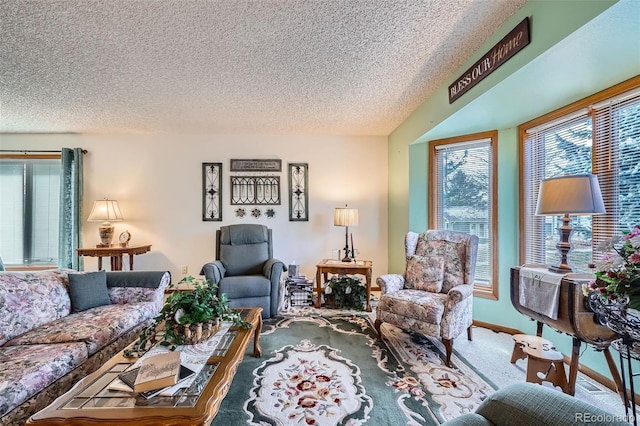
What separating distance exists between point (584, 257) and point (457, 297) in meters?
1.04

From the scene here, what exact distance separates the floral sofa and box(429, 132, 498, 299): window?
326cm

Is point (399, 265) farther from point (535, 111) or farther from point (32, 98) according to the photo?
point (32, 98)

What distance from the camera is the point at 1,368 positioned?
4.68 ft

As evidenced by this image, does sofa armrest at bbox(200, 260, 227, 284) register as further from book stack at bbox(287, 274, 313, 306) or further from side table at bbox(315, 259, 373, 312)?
side table at bbox(315, 259, 373, 312)

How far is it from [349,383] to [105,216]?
3.87m

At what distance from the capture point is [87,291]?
2297 millimetres

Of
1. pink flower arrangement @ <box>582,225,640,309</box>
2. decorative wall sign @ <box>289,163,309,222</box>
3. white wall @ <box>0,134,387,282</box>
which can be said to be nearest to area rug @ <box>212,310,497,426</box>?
pink flower arrangement @ <box>582,225,640,309</box>

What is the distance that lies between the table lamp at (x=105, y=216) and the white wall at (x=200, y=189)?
0.93 feet

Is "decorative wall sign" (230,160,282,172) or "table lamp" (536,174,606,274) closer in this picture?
"table lamp" (536,174,606,274)

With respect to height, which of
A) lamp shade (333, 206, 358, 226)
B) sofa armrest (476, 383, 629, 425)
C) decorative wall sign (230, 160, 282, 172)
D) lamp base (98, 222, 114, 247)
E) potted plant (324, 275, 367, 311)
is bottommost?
potted plant (324, 275, 367, 311)

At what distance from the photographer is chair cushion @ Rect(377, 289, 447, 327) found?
2.25 meters

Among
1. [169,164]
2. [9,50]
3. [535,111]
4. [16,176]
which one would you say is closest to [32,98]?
[9,50]

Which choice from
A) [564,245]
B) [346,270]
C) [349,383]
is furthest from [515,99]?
[349,383]

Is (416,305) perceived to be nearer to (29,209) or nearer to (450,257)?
(450,257)
